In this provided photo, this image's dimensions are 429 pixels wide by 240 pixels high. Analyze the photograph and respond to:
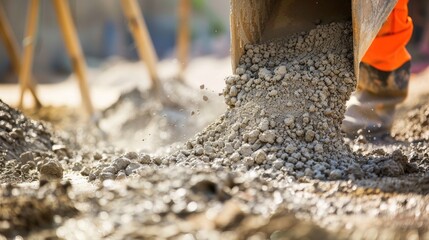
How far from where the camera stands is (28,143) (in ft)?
12.8

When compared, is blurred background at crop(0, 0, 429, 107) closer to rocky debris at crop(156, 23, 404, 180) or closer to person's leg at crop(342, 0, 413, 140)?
person's leg at crop(342, 0, 413, 140)

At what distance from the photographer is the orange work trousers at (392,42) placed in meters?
Result: 4.11

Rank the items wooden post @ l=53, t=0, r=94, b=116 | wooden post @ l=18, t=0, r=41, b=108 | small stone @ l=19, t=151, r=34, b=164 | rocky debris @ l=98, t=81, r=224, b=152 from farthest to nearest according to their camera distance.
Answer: wooden post @ l=18, t=0, r=41, b=108 → wooden post @ l=53, t=0, r=94, b=116 → rocky debris @ l=98, t=81, r=224, b=152 → small stone @ l=19, t=151, r=34, b=164

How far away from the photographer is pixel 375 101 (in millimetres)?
4477

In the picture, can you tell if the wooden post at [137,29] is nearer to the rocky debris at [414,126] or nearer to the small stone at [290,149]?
the rocky debris at [414,126]

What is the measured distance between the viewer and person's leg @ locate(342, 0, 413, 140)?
416cm

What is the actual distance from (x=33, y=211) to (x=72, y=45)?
14.1 feet

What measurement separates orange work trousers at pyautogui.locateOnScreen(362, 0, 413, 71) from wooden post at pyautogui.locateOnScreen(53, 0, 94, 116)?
9.97 feet

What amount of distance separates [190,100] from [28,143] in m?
3.69

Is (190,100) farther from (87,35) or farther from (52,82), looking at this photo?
(87,35)

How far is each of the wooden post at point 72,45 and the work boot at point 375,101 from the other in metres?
2.89

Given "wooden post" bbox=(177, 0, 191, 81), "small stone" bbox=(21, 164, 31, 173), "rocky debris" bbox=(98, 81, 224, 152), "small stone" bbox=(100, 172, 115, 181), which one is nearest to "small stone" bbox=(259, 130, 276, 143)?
"small stone" bbox=(100, 172, 115, 181)

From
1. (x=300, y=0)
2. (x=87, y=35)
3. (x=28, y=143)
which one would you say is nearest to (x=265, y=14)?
(x=300, y=0)

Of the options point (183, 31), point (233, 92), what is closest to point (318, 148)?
point (233, 92)
